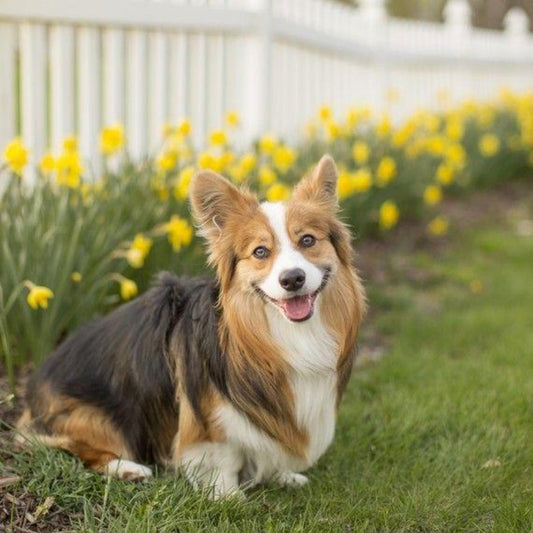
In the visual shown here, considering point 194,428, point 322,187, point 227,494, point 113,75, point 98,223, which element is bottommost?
point 227,494

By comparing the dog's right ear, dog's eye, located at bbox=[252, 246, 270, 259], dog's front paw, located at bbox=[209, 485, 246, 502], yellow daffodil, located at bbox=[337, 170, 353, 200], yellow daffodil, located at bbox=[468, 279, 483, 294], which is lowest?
yellow daffodil, located at bbox=[468, 279, 483, 294]

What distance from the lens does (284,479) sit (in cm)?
339

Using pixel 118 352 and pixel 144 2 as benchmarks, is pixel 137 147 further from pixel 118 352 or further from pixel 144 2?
pixel 118 352

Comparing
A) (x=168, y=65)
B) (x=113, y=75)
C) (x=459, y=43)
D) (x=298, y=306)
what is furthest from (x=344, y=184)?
Result: (x=459, y=43)

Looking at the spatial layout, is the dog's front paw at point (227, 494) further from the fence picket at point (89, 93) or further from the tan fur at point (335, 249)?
the fence picket at point (89, 93)

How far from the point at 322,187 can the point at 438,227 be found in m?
4.52

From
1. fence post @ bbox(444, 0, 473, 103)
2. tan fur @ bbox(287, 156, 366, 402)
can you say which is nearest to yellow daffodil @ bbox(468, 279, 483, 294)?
tan fur @ bbox(287, 156, 366, 402)

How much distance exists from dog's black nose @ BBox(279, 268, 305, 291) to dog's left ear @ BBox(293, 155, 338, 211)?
44 cm

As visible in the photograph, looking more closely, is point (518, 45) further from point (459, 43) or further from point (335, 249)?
point (335, 249)

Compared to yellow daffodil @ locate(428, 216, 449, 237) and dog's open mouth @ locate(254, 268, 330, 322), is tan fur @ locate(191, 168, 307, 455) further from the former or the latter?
yellow daffodil @ locate(428, 216, 449, 237)

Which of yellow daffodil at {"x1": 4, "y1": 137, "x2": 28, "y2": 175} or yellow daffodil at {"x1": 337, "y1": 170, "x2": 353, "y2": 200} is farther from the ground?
yellow daffodil at {"x1": 4, "y1": 137, "x2": 28, "y2": 175}

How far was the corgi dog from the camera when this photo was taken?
302 centimetres

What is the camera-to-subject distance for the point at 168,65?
5559 mm

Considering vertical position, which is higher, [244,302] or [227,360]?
[244,302]
